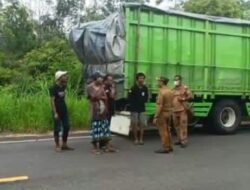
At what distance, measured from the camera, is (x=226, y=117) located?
14758mm

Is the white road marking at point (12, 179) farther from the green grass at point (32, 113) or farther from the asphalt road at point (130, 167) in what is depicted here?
the green grass at point (32, 113)

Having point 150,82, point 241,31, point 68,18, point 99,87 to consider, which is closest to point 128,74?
point 150,82

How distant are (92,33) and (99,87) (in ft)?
9.24

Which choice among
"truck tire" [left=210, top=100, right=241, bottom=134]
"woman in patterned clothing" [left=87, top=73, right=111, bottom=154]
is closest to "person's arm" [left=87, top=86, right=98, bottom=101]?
"woman in patterned clothing" [left=87, top=73, right=111, bottom=154]

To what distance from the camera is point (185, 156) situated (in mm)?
10758

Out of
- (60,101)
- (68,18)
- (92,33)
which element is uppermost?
(68,18)

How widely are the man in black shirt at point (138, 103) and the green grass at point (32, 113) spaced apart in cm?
267

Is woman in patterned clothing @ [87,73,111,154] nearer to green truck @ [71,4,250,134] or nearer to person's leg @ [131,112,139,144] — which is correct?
person's leg @ [131,112,139,144]

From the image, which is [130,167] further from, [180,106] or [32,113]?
[32,113]

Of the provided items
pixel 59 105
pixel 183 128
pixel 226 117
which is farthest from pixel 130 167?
pixel 226 117

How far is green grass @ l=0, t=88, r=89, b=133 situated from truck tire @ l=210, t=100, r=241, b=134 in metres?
3.45

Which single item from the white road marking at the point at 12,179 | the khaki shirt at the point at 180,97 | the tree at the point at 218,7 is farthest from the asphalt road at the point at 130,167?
the tree at the point at 218,7

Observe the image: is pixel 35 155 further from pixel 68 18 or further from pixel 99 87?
pixel 68 18

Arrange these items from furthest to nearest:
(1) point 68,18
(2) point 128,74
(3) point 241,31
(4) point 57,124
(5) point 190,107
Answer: (1) point 68,18 < (3) point 241,31 < (5) point 190,107 < (2) point 128,74 < (4) point 57,124
